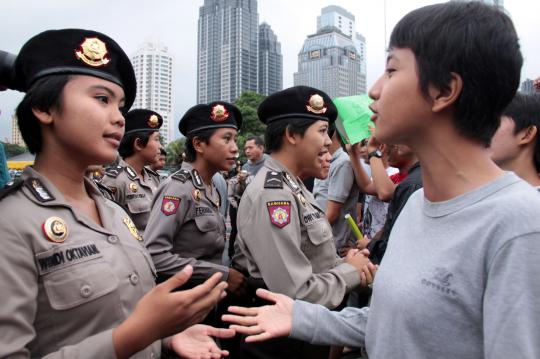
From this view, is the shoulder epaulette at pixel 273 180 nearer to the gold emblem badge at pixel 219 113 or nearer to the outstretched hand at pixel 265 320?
the outstretched hand at pixel 265 320

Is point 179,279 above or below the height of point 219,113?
below

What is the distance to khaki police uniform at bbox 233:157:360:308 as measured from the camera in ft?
7.36

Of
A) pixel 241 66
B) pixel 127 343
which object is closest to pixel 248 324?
pixel 127 343

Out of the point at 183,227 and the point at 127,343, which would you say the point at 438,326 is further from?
the point at 183,227

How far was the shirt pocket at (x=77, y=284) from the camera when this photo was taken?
4.38 ft

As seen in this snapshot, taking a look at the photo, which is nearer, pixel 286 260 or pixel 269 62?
pixel 286 260

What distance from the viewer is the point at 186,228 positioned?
10.9 feet

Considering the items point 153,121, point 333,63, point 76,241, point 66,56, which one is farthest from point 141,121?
point 333,63

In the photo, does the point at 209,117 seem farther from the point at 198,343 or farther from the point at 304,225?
the point at 198,343

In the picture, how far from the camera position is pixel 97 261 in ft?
4.75

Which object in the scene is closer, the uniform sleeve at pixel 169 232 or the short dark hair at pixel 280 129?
the short dark hair at pixel 280 129

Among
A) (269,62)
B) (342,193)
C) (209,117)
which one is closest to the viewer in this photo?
(209,117)

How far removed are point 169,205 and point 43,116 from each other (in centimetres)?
169

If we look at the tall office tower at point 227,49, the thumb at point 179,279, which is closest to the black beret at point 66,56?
the thumb at point 179,279
